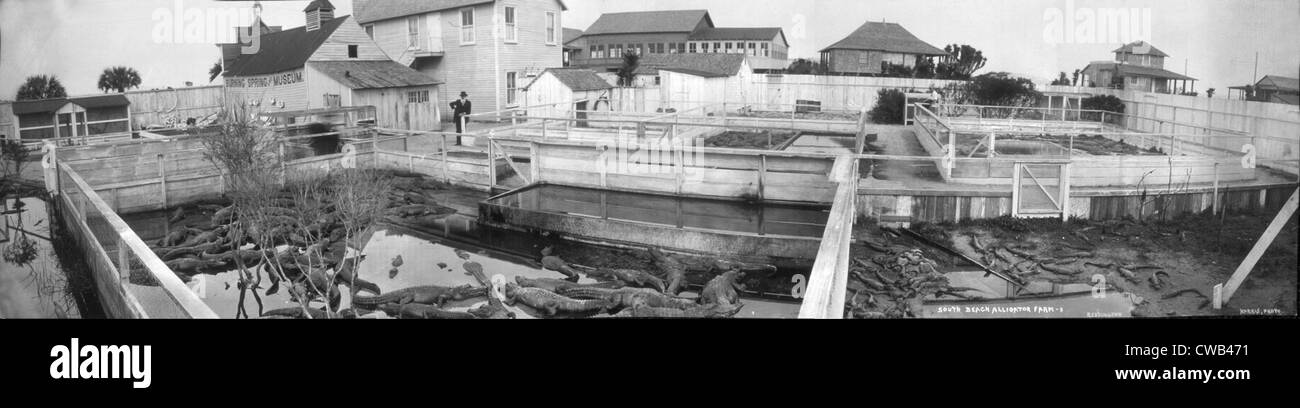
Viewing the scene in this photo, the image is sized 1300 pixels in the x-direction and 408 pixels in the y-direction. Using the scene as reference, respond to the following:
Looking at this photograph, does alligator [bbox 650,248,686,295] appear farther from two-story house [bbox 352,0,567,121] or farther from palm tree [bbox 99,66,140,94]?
two-story house [bbox 352,0,567,121]

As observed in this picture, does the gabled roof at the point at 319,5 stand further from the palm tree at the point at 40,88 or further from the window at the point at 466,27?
the palm tree at the point at 40,88

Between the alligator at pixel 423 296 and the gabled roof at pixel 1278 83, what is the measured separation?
5.48 metres

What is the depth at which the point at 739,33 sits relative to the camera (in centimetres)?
891

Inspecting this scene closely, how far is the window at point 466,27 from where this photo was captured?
549 inches

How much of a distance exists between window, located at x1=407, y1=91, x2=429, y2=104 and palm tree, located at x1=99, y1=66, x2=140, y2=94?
480 centimetres

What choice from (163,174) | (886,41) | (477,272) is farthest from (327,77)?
(886,41)

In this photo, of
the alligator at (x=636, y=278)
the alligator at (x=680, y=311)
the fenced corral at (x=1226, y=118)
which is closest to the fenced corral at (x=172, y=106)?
the alligator at (x=636, y=278)

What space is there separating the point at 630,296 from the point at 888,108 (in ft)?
35.4

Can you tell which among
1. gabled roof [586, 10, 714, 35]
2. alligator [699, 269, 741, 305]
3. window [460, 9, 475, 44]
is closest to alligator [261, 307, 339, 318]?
alligator [699, 269, 741, 305]

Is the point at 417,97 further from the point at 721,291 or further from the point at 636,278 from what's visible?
the point at 721,291

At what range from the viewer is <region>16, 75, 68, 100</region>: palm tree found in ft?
20.3

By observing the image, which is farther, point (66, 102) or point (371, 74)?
point (371, 74)

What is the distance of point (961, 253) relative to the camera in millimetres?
8008

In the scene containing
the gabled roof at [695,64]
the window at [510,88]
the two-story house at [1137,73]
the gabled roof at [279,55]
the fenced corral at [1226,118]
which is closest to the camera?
the two-story house at [1137,73]
